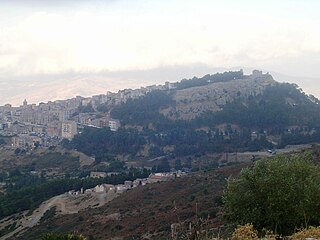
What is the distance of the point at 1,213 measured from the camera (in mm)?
57781

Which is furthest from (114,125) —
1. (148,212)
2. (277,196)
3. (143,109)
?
(277,196)

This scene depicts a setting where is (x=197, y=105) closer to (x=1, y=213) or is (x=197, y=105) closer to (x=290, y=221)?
(x=1, y=213)

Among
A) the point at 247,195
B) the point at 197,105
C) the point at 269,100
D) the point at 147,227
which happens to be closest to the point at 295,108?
the point at 269,100

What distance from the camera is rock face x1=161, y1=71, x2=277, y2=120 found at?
12900 cm

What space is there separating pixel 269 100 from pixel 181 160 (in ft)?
124

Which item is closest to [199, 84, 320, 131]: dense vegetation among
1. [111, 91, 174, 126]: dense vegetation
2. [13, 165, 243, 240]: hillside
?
[111, 91, 174, 126]: dense vegetation

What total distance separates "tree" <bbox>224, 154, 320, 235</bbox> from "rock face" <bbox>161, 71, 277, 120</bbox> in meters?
110

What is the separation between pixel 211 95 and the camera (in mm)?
134625

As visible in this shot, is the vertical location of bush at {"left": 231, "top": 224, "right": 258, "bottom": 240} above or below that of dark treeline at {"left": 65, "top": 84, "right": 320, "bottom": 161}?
Answer: above

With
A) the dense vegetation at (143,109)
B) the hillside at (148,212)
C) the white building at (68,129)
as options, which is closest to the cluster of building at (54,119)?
the white building at (68,129)

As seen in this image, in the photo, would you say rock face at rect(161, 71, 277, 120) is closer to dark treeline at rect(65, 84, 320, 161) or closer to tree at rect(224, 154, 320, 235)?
dark treeline at rect(65, 84, 320, 161)

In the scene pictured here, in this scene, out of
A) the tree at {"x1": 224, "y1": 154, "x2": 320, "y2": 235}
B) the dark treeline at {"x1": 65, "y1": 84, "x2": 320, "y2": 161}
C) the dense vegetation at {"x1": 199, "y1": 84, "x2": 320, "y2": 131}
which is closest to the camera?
the tree at {"x1": 224, "y1": 154, "x2": 320, "y2": 235}

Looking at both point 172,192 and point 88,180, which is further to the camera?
point 88,180

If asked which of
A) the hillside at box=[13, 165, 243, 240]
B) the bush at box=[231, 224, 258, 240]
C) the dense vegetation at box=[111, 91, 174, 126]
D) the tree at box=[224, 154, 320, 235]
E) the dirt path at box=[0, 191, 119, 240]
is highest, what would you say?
the bush at box=[231, 224, 258, 240]
